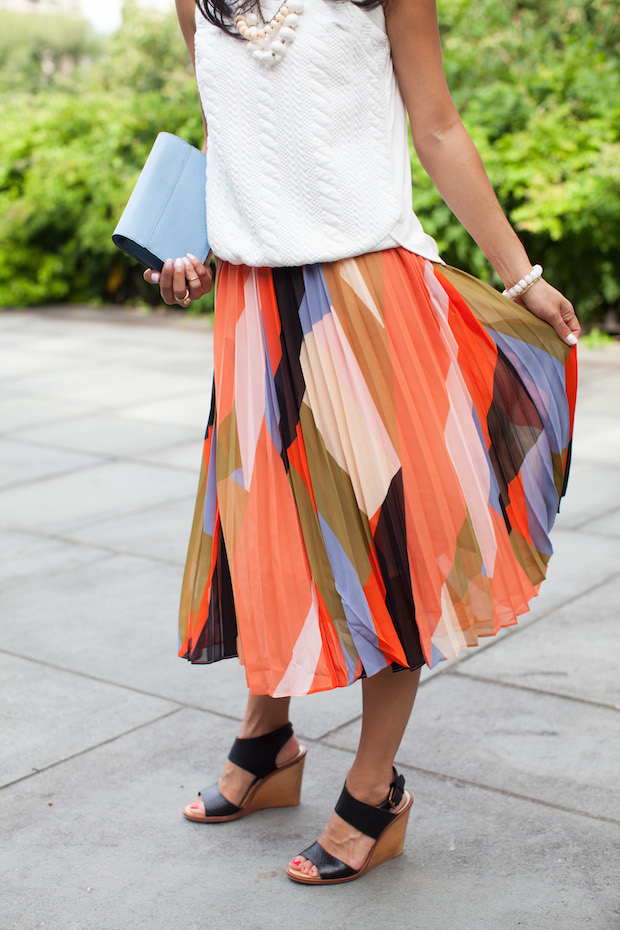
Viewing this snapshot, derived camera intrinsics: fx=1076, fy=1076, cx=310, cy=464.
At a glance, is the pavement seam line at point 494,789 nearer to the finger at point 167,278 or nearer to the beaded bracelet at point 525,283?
the beaded bracelet at point 525,283

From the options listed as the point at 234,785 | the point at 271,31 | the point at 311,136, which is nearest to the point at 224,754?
the point at 234,785

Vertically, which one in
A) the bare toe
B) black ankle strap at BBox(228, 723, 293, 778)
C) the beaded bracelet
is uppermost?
the beaded bracelet

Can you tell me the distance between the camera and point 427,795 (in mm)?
2568

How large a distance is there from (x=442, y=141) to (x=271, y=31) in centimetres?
39

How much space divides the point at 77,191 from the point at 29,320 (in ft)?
5.62

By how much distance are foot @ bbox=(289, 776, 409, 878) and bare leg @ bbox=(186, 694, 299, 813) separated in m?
0.27

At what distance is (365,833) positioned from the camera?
2.25 meters

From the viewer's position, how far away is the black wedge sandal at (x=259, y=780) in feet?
8.11

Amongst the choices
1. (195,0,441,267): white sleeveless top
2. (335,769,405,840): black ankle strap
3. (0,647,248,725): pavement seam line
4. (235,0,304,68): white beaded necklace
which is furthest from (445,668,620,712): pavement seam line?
(235,0,304,68): white beaded necklace

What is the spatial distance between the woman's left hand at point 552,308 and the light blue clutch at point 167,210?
68 cm

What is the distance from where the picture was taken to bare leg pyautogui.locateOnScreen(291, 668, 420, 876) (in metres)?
2.21

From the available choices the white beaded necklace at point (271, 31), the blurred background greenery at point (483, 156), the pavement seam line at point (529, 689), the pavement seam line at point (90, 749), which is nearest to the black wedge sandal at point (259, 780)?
the pavement seam line at point (90, 749)

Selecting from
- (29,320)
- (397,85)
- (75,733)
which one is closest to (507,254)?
(397,85)

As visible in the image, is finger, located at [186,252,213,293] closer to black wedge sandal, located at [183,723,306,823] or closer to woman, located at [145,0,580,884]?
woman, located at [145,0,580,884]
